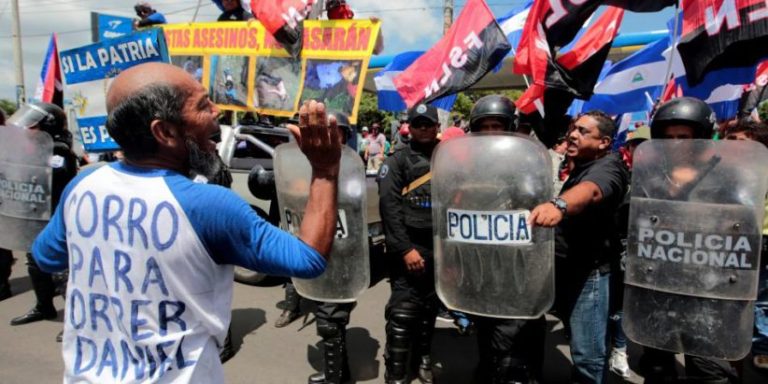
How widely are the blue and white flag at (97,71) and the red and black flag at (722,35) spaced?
425 centimetres

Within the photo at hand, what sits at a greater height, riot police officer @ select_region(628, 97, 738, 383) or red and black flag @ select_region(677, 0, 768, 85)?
red and black flag @ select_region(677, 0, 768, 85)

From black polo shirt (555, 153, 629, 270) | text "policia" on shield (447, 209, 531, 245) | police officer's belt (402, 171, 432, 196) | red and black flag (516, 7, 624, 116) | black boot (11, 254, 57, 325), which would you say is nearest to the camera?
text "policia" on shield (447, 209, 531, 245)

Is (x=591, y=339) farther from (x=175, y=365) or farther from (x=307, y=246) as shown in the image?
(x=175, y=365)

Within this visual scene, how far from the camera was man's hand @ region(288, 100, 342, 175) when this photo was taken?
1243 millimetres

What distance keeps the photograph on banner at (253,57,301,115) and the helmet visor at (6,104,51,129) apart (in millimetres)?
2340

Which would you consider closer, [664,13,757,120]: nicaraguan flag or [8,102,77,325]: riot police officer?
[664,13,757,120]: nicaraguan flag

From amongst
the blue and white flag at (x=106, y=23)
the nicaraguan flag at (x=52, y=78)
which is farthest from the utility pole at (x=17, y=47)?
the nicaraguan flag at (x=52, y=78)

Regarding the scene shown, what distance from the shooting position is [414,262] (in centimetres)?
304

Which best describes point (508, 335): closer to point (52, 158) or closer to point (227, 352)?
point (227, 352)

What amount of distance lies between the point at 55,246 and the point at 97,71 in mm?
4481

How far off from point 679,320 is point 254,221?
6.10ft

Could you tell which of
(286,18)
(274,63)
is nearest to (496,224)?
(286,18)

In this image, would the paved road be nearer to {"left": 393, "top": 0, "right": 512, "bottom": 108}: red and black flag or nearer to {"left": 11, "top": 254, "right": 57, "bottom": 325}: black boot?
{"left": 11, "top": 254, "right": 57, "bottom": 325}: black boot

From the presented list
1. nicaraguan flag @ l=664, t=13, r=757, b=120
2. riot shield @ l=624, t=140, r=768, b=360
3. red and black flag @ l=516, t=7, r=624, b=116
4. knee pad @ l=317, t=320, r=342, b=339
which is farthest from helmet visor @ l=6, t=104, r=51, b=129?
nicaraguan flag @ l=664, t=13, r=757, b=120
